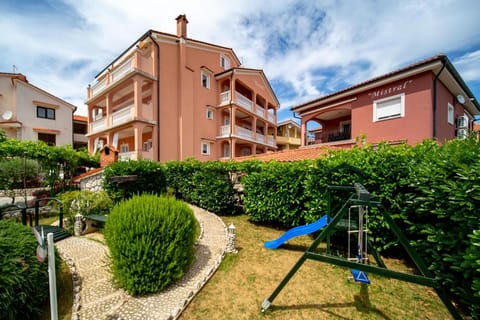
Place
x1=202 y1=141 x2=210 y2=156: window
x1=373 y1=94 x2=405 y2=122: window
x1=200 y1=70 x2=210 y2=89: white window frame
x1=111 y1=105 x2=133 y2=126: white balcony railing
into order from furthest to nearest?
x1=202 y1=141 x2=210 y2=156: window → x1=200 y1=70 x2=210 y2=89: white window frame → x1=111 y1=105 x2=133 y2=126: white balcony railing → x1=373 y1=94 x2=405 y2=122: window

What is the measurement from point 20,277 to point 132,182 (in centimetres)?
633

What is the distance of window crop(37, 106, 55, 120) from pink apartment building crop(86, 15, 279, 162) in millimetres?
6435

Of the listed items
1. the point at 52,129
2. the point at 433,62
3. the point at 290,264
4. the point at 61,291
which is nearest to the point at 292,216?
the point at 290,264

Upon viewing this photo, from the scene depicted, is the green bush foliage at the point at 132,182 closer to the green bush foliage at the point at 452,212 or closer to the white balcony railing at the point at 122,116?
the white balcony railing at the point at 122,116

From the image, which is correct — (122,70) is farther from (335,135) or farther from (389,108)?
(389,108)

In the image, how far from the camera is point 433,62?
903cm

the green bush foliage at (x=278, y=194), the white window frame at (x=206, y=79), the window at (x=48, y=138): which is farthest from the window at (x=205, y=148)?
the window at (x=48, y=138)

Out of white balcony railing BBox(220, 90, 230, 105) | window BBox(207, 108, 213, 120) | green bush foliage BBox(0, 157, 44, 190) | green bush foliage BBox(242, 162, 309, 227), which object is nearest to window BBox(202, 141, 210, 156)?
window BBox(207, 108, 213, 120)

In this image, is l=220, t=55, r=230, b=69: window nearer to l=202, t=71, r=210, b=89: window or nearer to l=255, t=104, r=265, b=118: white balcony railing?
l=202, t=71, r=210, b=89: window

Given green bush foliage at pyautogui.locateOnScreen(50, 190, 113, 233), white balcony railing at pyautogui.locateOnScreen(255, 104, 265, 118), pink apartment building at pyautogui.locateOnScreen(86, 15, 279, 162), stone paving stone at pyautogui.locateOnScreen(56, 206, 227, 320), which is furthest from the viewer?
white balcony railing at pyautogui.locateOnScreen(255, 104, 265, 118)

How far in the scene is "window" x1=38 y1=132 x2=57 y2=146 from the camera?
2080 centimetres

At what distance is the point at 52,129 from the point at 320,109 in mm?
29051

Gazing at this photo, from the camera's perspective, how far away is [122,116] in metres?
14.8

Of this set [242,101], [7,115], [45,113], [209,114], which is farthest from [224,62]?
[7,115]
